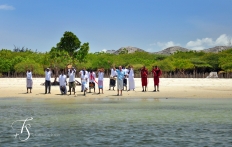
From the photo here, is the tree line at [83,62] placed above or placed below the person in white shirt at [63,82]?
above

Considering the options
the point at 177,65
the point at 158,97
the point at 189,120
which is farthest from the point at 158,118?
the point at 177,65

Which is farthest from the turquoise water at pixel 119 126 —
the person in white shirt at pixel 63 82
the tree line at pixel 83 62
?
the tree line at pixel 83 62

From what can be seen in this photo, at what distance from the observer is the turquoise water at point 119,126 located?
1062cm

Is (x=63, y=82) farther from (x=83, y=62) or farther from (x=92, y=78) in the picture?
(x=83, y=62)

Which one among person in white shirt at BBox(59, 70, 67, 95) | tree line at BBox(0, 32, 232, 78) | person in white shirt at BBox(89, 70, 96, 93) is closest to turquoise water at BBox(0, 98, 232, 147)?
person in white shirt at BBox(59, 70, 67, 95)

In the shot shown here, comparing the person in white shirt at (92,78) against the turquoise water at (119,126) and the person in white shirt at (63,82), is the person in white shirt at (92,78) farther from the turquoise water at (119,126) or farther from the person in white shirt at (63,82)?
the turquoise water at (119,126)

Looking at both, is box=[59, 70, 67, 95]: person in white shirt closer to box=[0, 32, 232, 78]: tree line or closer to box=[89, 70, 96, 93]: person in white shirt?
box=[89, 70, 96, 93]: person in white shirt

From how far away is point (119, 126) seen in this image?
13062 mm

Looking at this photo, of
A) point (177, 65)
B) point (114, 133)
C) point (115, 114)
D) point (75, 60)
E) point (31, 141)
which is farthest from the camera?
point (177, 65)


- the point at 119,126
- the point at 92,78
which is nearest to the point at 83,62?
the point at 92,78

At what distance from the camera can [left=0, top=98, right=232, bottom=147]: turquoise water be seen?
10625 millimetres

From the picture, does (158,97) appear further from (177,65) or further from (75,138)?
(177,65)

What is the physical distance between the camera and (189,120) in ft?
47.8

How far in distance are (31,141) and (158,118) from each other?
564cm
